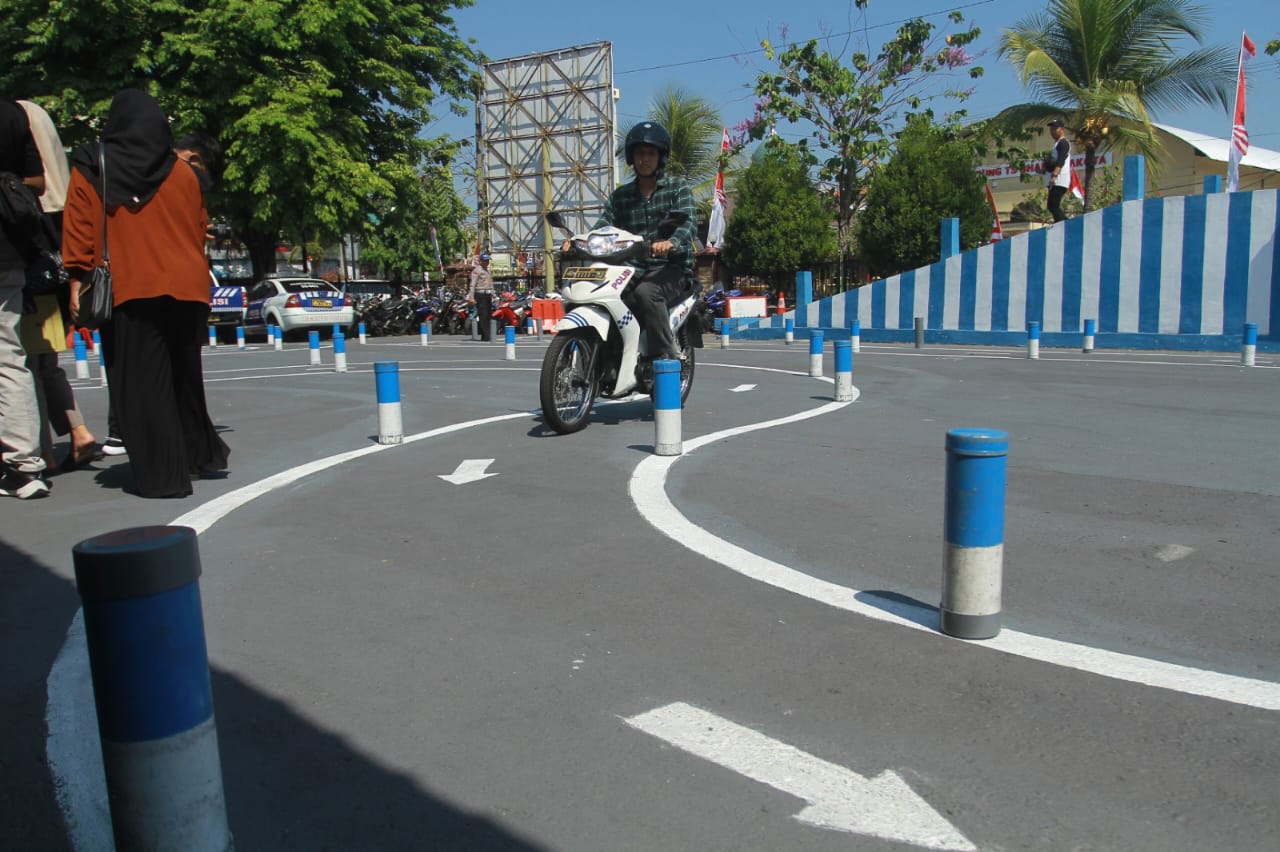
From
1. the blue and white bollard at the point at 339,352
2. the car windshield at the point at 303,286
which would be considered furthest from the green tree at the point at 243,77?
the blue and white bollard at the point at 339,352

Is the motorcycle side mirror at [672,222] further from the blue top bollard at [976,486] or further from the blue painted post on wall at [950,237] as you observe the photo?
the blue painted post on wall at [950,237]

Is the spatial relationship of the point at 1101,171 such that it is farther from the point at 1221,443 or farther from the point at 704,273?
the point at 1221,443

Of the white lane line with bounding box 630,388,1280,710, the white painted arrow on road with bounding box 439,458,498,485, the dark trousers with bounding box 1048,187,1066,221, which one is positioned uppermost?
the dark trousers with bounding box 1048,187,1066,221

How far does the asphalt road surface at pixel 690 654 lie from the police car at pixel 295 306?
21.0m

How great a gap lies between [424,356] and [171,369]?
13.5 meters

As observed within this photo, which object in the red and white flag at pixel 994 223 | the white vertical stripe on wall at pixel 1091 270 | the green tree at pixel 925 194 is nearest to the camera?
the white vertical stripe on wall at pixel 1091 270

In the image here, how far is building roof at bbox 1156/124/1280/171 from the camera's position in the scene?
3609 cm

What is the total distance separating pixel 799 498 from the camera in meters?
6.02

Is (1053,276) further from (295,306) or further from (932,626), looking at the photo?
(932,626)

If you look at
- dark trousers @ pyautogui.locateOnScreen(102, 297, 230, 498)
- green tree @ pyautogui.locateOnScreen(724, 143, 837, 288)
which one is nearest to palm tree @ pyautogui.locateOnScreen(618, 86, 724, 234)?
green tree @ pyautogui.locateOnScreen(724, 143, 837, 288)

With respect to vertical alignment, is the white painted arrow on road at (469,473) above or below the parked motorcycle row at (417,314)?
below

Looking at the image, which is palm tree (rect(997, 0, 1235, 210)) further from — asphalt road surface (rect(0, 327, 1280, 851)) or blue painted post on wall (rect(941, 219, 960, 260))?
asphalt road surface (rect(0, 327, 1280, 851))

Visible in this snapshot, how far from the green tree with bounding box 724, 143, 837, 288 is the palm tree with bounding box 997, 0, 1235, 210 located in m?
10.7

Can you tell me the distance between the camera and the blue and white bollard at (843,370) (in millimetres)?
10438
